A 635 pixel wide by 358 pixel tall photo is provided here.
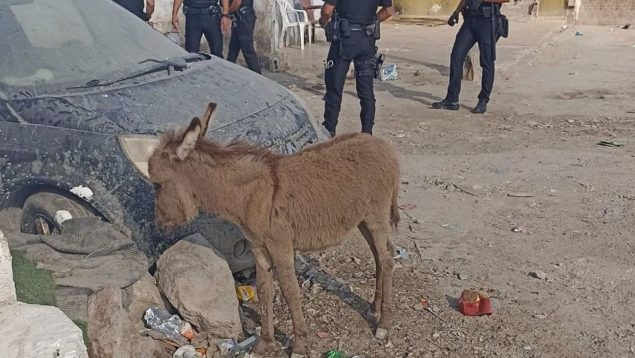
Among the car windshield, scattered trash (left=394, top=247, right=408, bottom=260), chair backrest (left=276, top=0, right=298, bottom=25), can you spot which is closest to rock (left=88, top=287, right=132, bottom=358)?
the car windshield

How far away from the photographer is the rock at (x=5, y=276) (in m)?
2.88

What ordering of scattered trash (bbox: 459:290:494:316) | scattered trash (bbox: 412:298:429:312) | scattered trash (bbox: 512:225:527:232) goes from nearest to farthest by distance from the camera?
scattered trash (bbox: 459:290:494:316)
scattered trash (bbox: 412:298:429:312)
scattered trash (bbox: 512:225:527:232)

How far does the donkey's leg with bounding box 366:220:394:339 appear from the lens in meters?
3.96

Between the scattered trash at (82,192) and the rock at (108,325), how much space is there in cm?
60

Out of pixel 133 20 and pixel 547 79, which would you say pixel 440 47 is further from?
pixel 133 20

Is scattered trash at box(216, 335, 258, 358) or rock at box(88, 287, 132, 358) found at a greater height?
rock at box(88, 287, 132, 358)

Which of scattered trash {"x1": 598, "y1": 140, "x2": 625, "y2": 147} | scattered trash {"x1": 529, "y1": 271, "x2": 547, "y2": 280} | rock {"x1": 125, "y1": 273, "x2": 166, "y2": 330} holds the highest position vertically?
rock {"x1": 125, "y1": 273, "x2": 166, "y2": 330}

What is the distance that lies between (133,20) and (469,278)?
122 inches

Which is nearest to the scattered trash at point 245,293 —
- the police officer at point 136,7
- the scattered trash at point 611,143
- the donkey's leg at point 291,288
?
the donkey's leg at point 291,288

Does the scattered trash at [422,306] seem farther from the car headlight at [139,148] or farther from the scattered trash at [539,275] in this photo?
the car headlight at [139,148]

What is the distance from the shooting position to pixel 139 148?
400 centimetres

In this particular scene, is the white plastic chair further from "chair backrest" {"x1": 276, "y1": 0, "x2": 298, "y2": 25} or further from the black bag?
the black bag

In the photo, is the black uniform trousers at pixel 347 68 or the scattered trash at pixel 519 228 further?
the black uniform trousers at pixel 347 68

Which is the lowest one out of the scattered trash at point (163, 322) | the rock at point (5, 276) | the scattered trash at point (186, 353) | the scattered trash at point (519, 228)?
the scattered trash at point (519, 228)
